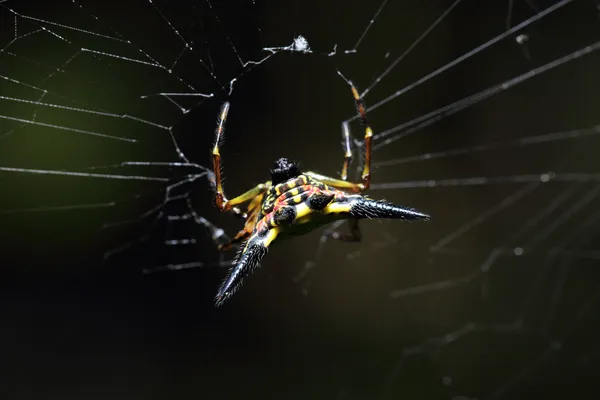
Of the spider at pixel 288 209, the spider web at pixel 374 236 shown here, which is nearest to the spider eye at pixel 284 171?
the spider at pixel 288 209

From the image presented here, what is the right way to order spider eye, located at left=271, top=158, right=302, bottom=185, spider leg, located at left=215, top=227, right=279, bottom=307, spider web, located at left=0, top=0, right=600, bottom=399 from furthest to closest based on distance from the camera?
spider web, located at left=0, top=0, right=600, bottom=399 → spider eye, located at left=271, top=158, right=302, bottom=185 → spider leg, located at left=215, top=227, right=279, bottom=307

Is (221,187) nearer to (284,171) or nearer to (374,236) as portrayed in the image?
(284,171)

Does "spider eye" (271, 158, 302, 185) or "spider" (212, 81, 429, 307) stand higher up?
"spider eye" (271, 158, 302, 185)

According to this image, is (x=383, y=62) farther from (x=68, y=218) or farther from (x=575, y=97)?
(x=68, y=218)

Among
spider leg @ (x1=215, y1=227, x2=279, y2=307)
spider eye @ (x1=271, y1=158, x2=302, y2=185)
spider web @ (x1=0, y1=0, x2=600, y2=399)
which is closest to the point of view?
spider leg @ (x1=215, y1=227, x2=279, y2=307)

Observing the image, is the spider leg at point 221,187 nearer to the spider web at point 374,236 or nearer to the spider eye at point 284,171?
the spider eye at point 284,171

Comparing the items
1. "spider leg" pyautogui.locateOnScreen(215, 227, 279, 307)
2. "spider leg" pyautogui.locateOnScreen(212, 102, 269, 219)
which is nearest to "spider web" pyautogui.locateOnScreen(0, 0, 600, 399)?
"spider leg" pyautogui.locateOnScreen(212, 102, 269, 219)

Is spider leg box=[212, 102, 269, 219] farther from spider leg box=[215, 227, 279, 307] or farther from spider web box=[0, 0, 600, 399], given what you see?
spider web box=[0, 0, 600, 399]
